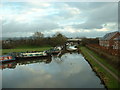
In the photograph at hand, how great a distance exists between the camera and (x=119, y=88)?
34.5ft

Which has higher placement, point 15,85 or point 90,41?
point 90,41

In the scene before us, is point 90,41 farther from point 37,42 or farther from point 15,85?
point 15,85

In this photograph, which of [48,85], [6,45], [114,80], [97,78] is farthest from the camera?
[6,45]

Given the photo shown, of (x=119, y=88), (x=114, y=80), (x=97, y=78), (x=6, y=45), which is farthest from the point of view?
(x=6, y=45)

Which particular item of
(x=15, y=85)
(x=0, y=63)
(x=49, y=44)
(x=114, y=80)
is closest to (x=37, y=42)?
(x=49, y=44)

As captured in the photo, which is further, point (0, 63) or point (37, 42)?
point (37, 42)

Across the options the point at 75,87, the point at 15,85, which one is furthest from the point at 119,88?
the point at 15,85

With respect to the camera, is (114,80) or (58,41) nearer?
(114,80)

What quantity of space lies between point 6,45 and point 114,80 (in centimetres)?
4922

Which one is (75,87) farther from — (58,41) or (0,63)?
(58,41)

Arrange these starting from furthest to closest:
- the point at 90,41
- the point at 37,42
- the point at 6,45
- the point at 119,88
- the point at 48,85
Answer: the point at 90,41 → the point at 37,42 → the point at 6,45 → the point at 48,85 → the point at 119,88

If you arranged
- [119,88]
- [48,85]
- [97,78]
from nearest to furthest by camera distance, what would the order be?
[119,88]
[48,85]
[97,78]

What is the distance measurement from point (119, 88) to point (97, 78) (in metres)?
4.29

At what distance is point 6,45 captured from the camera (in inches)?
2087
